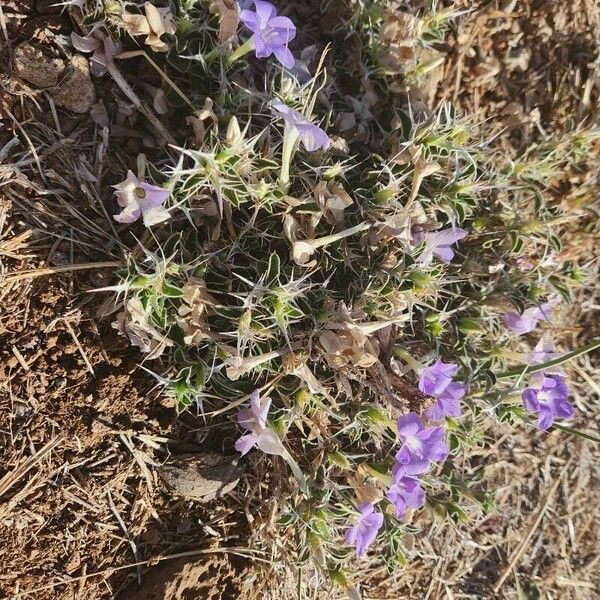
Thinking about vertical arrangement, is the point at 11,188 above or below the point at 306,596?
above

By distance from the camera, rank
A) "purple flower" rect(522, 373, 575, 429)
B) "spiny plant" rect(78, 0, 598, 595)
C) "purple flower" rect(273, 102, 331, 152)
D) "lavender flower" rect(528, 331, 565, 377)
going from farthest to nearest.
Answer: "lavender flower" rect(528, 331, 565, 377) → "purple flower" rect(522, 373, 575, 429) → "spiny plant" rect(78, 0, 598, 595) → "purple flower" rect(273, 102, 331, 152)

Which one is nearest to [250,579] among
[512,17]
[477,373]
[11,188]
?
[477,373]

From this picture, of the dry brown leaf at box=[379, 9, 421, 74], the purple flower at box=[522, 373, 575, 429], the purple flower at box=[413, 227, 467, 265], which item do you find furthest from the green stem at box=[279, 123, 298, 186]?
the purple flower at box=[522, 373, 575, 429]

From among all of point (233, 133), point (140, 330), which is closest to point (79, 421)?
point (140, 330)

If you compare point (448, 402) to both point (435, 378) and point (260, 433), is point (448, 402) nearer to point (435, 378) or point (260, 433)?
point (435, 378)

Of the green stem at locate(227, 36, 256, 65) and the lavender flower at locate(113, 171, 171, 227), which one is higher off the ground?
the green stem at locate(227, 36, 256, 65)

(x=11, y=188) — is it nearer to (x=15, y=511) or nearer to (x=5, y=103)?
(x=5, y=103)

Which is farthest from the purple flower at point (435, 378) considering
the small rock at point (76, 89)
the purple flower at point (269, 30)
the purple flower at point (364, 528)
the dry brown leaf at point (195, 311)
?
the small rock at point (76, 89)

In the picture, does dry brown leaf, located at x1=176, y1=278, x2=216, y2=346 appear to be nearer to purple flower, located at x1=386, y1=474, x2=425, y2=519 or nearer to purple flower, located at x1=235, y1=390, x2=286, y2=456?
purple flower, located at x1=235, y1=390, x2=286, y2=456
